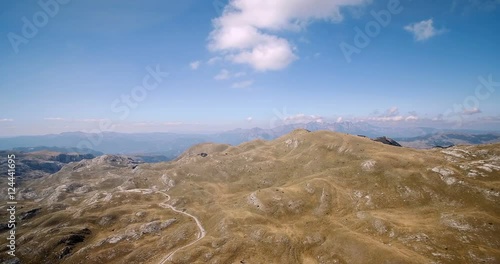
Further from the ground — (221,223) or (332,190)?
(332,190)

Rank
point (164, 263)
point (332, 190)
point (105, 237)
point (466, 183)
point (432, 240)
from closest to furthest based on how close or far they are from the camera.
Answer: point (432, 240)
point (164, 263)
point (466, 183)
point (105, 237)
point (332, 190)

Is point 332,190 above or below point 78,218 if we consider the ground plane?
above

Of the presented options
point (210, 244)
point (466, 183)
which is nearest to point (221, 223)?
point (210, 244)

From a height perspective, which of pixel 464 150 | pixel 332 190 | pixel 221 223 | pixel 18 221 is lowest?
pixel 18 221

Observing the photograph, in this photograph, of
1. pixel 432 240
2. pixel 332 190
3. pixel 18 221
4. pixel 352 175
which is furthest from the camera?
pixel 18 221

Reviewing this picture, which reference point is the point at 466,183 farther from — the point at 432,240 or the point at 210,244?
the point at 210,244

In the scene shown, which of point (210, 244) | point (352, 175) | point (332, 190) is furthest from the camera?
point (352, 175)

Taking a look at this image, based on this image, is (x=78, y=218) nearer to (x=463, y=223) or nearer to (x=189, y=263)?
(x=189, y=263)

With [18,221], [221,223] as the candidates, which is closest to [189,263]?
[221,223]

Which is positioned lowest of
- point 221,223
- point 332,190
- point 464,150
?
point 221,223

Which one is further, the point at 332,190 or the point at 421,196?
the point at 332,190
